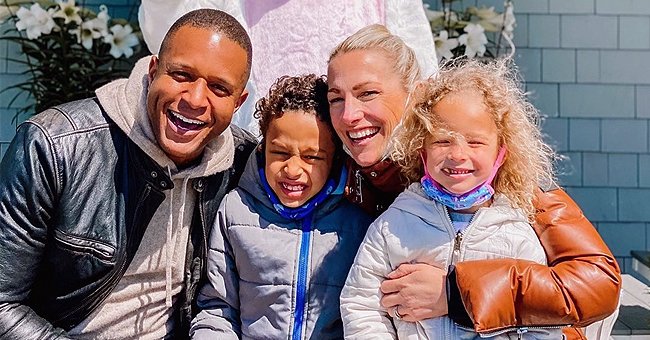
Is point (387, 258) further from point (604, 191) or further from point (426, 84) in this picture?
point (604, 191)

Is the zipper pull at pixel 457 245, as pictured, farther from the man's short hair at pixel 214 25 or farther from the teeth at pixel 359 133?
the man's short hair at pixel 214 25

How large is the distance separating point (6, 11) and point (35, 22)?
1.12 ft

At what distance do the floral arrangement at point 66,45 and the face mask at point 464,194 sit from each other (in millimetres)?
2756

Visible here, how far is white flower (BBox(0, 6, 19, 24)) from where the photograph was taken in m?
4.45

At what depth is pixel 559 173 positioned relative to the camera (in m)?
4.60

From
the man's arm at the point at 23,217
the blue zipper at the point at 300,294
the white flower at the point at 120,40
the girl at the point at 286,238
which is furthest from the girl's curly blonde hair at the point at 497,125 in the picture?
the white flower at the point at 120,40

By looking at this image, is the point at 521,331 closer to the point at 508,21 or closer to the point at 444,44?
the point at 444,44

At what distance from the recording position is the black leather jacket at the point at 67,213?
1991 mm

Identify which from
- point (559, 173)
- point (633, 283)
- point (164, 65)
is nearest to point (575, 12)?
point (559, 173)

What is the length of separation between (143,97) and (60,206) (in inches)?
13.6

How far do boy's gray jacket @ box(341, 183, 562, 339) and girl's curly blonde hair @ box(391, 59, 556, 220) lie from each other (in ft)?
0.19

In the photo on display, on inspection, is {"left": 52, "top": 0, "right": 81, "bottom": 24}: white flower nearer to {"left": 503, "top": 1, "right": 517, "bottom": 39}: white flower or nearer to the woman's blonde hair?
{"left": 503, "top": 1, "right": 517, "bottom": 39}: white flower

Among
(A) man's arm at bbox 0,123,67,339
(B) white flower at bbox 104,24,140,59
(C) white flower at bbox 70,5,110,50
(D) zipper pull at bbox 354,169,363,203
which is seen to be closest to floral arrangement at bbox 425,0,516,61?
(B) white flower at bbox 104,24,140,59

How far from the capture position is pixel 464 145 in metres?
1.93
